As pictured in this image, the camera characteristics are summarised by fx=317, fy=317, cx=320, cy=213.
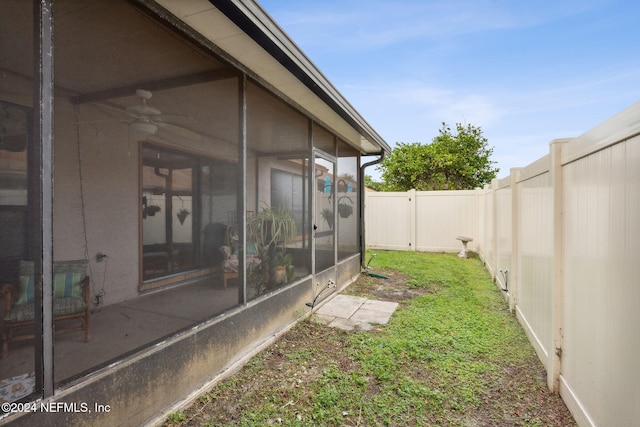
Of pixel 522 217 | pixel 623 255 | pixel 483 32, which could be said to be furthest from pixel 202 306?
pixel 483 32

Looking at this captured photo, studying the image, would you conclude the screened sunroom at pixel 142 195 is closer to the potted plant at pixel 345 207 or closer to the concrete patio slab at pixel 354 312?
the concrete patio slab at pixel 354 312

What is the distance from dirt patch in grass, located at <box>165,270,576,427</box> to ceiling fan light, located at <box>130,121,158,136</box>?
73.4 inches

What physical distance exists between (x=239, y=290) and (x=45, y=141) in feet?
5.71

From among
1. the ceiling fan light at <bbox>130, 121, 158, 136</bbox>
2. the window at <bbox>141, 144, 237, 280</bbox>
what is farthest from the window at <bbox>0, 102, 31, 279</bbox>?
the window at <bbox>141, 144, 237, 280</bbox>

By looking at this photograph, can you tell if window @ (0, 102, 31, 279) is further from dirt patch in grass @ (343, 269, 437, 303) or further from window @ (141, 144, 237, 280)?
dirt patch in grass @ (343, 269, 437, 303)

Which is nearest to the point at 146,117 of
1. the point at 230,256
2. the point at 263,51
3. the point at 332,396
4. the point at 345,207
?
the point at 263,51

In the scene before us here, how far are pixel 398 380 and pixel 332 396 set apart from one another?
57 centimetres

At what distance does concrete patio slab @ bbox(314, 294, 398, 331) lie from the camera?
373 centimetres

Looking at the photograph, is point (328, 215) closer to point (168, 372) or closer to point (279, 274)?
point (279, 274)

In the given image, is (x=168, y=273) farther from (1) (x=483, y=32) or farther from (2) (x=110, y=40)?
(1) (x=483, y=32)

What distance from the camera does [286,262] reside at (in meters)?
3.63

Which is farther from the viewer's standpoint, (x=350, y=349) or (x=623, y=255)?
(x=350, y=349)

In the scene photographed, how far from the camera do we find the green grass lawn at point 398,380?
206 centimetres

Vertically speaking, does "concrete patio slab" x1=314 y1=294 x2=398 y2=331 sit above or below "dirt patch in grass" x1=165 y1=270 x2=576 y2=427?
above
